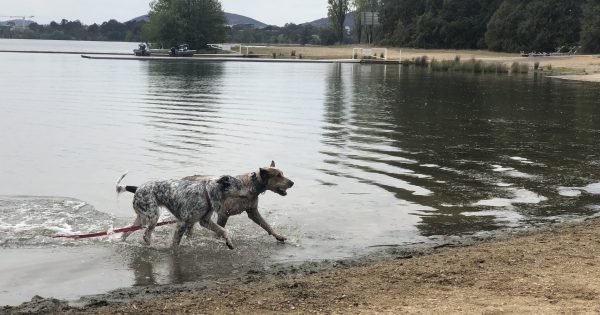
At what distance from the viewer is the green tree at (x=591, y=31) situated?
81562mm

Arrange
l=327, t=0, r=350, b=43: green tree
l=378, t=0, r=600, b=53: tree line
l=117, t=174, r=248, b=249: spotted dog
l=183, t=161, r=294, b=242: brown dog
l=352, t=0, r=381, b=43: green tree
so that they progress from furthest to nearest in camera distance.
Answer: l=327, t=0, r=350, b=43: green tree < l=352, t=0, r=381, b=43: green tree < l=378, t=0, r=600, b=53: tree line < l=183, t=161, r=294, b=242: brown dog < l=117, t=174, r=248, b=249: spotted dog

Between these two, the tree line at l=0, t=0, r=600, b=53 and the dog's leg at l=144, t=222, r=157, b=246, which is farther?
the tree line at l=0, t=0, r=600, b=53

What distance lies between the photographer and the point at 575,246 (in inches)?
367

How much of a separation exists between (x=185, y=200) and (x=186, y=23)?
10347 cm

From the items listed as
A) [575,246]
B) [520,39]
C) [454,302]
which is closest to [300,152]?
[575,246]

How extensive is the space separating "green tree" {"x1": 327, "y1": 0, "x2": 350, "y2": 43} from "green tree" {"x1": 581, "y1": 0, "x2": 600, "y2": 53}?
65.8 m

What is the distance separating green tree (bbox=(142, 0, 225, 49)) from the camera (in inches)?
4321

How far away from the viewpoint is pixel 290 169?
1636cm

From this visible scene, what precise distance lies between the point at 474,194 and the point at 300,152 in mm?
6142

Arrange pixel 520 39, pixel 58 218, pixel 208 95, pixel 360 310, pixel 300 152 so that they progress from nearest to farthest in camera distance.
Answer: pixel 360 310, pixel 58 218, pixel 300 152, pixel 208 95, pixel 520 39

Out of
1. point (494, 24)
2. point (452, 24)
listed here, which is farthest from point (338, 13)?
point (494, 24)

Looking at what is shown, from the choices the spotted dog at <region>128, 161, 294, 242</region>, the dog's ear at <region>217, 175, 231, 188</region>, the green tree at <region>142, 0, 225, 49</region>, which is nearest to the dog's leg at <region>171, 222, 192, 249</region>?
the spotted dog at <region>128, 161, 294, 242</region>

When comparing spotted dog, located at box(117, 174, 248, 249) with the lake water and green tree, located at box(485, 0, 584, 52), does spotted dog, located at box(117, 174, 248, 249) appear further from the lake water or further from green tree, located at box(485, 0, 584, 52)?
green tree, located at box(485, 0, 584, 52)

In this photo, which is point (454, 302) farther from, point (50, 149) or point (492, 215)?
point (50, 149)
